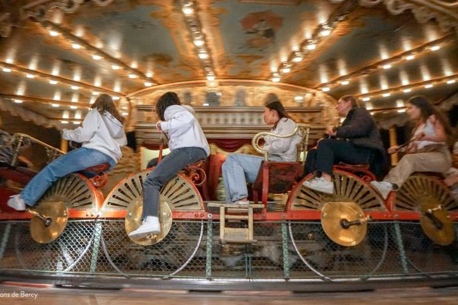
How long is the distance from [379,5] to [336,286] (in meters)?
3.90

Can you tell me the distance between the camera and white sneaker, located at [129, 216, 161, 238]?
3201 millimetres

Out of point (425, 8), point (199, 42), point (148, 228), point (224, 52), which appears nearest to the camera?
point (148, 228)

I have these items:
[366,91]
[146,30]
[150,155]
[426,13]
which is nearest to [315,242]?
[426,13]

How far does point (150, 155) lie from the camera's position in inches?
326

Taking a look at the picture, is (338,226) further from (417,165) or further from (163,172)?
(163,172)

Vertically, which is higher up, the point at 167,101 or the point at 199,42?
the point at 199,42

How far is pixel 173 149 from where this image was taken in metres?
3.61

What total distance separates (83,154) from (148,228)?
1129 millimetres

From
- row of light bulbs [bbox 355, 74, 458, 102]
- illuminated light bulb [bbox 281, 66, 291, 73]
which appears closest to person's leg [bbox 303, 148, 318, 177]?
illuminated light bulb [bbox 281, 66, 291, 73]

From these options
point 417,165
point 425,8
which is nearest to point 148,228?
point 417,165

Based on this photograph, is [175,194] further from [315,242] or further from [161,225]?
[315,242]

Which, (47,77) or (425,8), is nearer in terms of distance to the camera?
(425,8)

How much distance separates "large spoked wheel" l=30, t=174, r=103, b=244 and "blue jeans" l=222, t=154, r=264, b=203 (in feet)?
4.27

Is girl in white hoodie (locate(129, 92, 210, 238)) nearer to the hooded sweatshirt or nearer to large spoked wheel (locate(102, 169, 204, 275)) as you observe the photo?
large spoked wheel (locate(102, 169, 204, 275))
